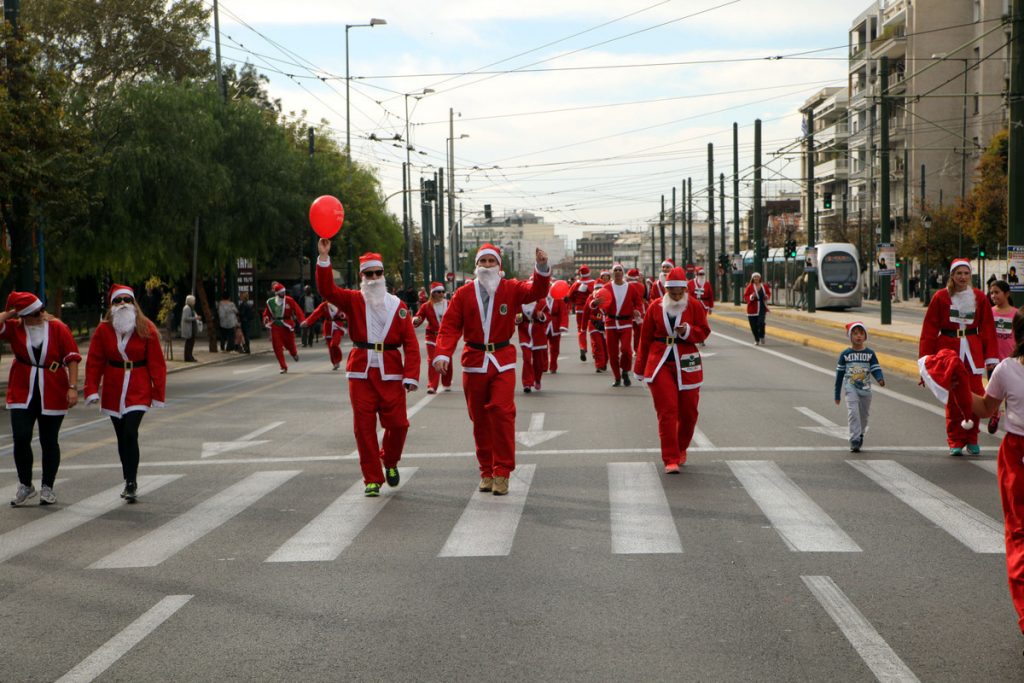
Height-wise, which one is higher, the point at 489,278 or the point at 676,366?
the point at 489,278

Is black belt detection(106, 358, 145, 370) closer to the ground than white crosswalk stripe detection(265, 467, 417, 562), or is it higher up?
higher up

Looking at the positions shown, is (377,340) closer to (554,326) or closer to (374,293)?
(374,293)

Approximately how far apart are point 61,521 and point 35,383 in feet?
4.34

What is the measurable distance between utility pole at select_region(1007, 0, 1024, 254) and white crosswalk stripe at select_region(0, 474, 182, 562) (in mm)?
14685

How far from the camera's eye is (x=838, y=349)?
29.2 m

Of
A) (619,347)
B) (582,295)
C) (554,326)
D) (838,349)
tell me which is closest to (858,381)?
(619,347)

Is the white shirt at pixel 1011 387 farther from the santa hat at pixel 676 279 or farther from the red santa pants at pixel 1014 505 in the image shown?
the santa hat at pixel 676 279

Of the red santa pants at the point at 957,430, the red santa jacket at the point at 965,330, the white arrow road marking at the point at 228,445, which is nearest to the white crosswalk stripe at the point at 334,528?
the white arrow road marking at the point at 228,445

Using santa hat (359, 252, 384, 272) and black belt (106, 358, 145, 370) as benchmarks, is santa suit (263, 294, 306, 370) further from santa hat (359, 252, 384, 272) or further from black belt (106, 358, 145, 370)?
santa hat (359, 252, 384, 272)

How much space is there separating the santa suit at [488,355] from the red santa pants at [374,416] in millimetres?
496

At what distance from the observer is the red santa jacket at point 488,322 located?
10625 millimetres

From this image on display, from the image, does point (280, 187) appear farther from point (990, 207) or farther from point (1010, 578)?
point (1010, 578)

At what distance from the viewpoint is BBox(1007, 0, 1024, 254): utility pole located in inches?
828

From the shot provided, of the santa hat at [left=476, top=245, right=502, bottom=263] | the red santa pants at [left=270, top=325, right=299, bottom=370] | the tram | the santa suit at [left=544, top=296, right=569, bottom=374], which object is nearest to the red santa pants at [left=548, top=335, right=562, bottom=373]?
the santa suit at [left=544, top=296, right=569, bottom=374]
